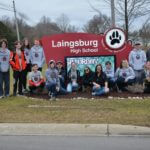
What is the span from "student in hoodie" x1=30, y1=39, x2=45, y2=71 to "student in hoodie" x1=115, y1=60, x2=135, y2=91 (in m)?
2.59

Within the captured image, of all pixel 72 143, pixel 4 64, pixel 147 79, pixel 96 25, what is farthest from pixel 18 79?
pixel 96 25

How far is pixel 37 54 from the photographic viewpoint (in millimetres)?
14594

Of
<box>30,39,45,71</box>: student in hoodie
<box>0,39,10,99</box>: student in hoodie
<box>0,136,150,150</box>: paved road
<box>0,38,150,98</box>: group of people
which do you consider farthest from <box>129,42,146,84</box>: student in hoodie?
<box>0,136,150,150</box>: paved road

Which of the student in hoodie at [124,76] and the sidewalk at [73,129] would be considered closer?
the sidewalk at [73,129]

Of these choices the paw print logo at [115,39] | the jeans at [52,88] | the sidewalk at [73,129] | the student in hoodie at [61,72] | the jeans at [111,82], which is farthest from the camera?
the paw print logo at [115,39]

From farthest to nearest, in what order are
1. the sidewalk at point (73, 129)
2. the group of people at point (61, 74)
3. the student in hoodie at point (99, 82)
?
the group of people at point (61, 74)
the student in hoodie at point (99, 82)
the sidewalk at point (73, 129)

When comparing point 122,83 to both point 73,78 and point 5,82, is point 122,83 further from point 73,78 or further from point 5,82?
point 5,82

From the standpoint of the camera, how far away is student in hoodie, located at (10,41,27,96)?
45.1 feet

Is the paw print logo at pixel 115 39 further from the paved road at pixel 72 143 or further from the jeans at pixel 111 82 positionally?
the paved road at pixel 72 143

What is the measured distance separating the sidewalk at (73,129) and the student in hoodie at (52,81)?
154 inches

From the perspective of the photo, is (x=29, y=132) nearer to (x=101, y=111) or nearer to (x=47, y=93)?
(x=101, y=111)

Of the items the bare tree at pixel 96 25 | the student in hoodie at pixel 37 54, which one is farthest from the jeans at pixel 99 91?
the bare tree at pixel 96 25

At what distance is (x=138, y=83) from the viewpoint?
14.1m

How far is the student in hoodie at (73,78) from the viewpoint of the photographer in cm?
1418
